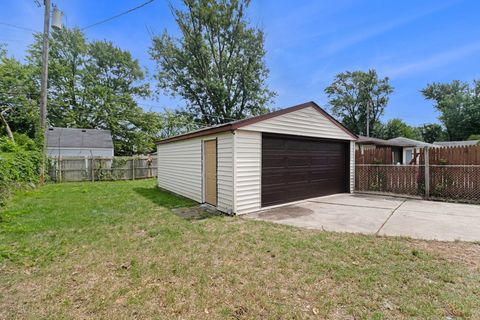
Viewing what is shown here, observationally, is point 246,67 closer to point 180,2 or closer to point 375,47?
point 180,2

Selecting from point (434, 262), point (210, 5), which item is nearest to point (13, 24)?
point (210, 5)

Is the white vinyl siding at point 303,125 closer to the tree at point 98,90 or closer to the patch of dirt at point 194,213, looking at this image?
the patch of dirt at point 194,213

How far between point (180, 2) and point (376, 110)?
96.9 feet

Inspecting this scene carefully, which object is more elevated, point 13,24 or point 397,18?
point 13,24

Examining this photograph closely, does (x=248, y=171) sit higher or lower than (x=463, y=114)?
lower

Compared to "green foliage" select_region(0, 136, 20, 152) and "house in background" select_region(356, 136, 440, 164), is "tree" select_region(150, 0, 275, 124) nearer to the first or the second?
"house in background" select_region(356, 136, 440, 164)

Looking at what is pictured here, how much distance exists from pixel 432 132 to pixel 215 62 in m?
→ 34.5

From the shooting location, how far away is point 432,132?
3509 centimetres

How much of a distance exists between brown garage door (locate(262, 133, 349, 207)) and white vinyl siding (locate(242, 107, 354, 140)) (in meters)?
0.22

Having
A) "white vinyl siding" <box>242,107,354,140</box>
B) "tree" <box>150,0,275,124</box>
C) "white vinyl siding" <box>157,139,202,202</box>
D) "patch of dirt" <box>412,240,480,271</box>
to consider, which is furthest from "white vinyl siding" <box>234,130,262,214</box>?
"tree" <box>150,0,275,124</box>

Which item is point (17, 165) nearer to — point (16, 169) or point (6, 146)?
point (16, 169)

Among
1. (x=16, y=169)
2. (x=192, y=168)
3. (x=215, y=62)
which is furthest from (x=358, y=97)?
(x=16, y=169)

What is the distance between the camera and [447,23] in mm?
8859

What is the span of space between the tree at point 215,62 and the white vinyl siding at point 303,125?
50.8ft
